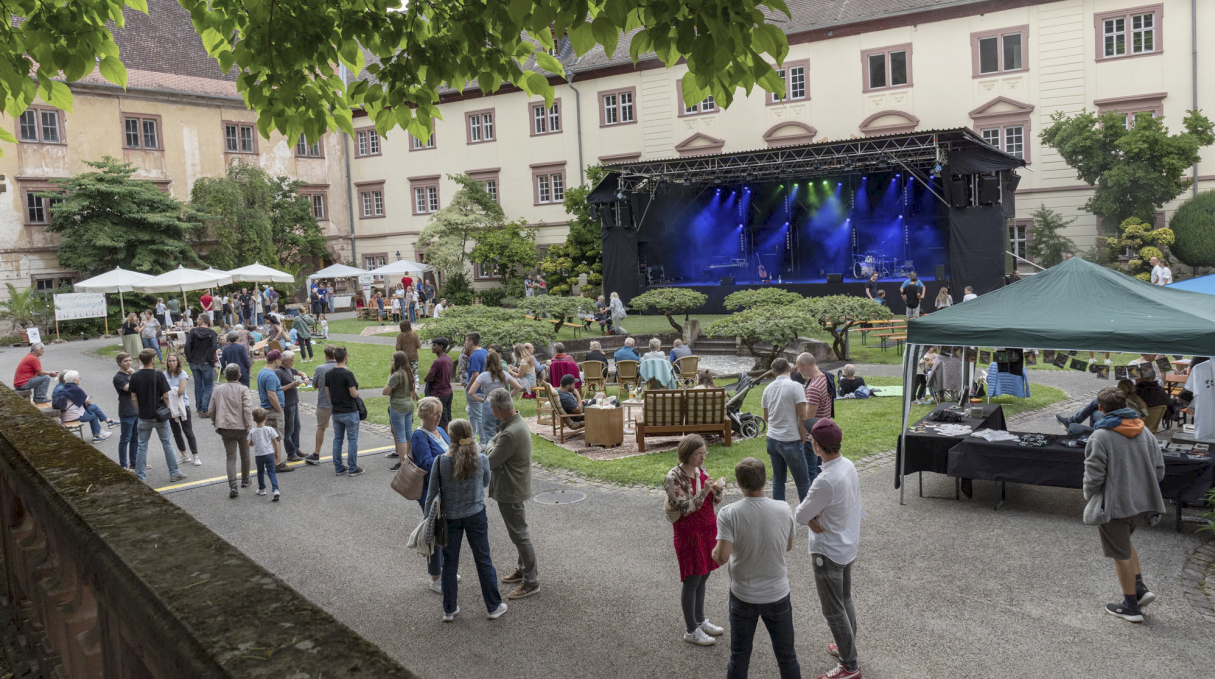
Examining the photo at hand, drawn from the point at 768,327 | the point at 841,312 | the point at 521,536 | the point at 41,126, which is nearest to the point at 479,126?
the point at 41,126

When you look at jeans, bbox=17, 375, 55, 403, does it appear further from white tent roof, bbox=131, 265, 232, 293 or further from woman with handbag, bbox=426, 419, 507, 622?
white tent roof, bbox=131, 265, 232, 293

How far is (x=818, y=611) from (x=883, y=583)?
32.9 inches

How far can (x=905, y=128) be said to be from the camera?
111 feet

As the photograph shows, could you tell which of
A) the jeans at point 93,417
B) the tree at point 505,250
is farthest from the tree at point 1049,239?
the jeans at point 93,417

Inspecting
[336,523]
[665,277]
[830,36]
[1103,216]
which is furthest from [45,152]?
[1103,216]

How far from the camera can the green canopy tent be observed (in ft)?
28.6

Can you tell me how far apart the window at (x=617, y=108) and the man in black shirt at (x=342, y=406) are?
29429 millimetres

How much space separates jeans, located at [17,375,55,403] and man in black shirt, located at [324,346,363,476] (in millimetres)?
5601

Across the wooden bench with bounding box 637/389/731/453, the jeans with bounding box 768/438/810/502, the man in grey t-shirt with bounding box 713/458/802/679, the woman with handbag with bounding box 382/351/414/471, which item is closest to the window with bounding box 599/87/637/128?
the wooden bench with bounding box 637/389/731/453

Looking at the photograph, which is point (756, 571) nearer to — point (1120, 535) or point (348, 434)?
point (1120, 535)

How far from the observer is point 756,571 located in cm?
523

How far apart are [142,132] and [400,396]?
33.6 m

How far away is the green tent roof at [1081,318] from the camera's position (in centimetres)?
871

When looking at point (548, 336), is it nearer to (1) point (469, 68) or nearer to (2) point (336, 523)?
(2) point (336, 523)
